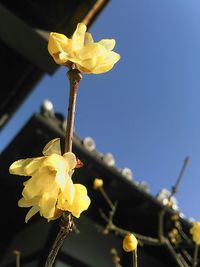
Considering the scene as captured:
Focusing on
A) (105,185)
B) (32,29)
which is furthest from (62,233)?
(105,185)

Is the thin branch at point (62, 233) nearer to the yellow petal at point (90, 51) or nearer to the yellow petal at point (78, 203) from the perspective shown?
the yellow petal at point (78, 203)

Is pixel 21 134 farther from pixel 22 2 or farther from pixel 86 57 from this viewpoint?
pixel 86 57

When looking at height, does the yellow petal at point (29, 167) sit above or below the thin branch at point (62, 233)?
above

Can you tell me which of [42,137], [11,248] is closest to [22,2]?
[42,137]

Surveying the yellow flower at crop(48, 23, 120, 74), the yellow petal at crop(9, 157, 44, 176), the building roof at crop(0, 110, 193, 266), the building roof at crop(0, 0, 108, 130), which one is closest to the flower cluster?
the yellow petal at crop(9, 157, 44, 176)

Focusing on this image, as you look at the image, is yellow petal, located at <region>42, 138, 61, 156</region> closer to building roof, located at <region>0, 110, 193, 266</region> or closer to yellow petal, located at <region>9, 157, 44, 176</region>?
yellow petal, located at <region>9, 157, 44, 176</region>

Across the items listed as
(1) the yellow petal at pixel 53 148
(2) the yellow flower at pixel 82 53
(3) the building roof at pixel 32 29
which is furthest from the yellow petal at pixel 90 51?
(3) the building roof at pixel 32 29
